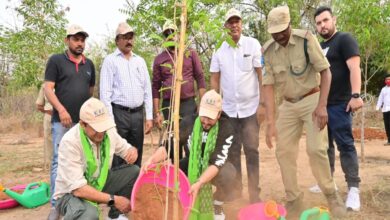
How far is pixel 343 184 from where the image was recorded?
466cm

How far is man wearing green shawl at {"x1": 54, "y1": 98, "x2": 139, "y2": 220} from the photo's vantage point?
278 centimetres

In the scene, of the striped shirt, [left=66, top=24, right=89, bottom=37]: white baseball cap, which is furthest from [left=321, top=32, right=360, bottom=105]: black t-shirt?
[left=66, top=24, right=89, bottom=37]: white baseball cap

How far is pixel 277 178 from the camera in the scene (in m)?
5.18

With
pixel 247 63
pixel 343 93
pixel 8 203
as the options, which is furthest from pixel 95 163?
pixel 343 93

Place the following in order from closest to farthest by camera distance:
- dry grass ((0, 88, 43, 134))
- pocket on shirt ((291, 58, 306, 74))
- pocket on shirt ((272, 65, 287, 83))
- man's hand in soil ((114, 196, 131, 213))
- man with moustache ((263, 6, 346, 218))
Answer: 1. man's hand in soil ((114, 196, 131, 213))
2. man with moustache ((263, 6, 346, 218))
3. pocket on shirt ((291, 58, 306, 74))
4. pocket on shirt ((272, 65, 287, 83))
5. dry grass ((0, 88, 43, 134))

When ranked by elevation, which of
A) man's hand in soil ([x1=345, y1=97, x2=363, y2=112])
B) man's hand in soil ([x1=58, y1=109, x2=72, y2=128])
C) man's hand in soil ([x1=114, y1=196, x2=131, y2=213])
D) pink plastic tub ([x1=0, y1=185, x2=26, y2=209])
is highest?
man's hand in soil ([x1=345, y1=97, x2=363, y2=112])

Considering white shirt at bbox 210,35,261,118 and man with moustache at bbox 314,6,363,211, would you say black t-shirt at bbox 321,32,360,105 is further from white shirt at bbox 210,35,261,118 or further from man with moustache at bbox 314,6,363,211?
white shirt at bbox 210,35,261,118

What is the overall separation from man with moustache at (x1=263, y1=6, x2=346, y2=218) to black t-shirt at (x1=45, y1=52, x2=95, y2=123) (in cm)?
189

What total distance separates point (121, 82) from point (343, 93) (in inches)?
90.7

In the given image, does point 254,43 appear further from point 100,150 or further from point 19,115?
point 19,115

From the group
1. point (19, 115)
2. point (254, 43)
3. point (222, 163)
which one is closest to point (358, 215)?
point (222, 163)

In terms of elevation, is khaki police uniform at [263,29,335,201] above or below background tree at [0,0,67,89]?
below

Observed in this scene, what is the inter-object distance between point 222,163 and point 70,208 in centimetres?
124

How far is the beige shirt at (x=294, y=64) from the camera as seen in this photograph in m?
3.35
